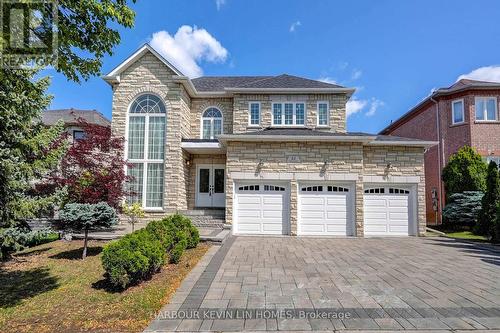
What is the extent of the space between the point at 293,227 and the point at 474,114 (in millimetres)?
13408

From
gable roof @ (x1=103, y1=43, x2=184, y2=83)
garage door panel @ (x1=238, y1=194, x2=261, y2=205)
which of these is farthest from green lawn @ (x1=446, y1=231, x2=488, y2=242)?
gable roof @ (x1=103, y1=43, x2=184, y2=83)

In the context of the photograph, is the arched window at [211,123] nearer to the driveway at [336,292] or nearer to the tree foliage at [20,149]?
the driveway at [336,292]

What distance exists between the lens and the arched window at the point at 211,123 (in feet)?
54.2

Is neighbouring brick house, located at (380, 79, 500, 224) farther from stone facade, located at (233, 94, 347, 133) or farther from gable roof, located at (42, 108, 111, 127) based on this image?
gable roof, located at (42, 108, 111, 127)

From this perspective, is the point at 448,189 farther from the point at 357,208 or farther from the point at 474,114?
the point at 357,208

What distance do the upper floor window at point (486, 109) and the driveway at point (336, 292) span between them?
38.9 ft

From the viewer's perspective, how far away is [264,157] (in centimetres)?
1303

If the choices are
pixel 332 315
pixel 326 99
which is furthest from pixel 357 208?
pixel 332 315

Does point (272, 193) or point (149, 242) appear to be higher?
point (272, 193)

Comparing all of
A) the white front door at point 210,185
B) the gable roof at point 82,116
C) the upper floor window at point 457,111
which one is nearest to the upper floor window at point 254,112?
the white front door at point 210,185

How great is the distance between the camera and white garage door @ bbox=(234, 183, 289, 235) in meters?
12.8

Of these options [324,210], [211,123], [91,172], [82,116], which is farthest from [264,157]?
[82,116]

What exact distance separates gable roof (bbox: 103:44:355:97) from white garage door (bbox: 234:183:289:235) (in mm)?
5707

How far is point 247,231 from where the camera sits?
42.1 ft
